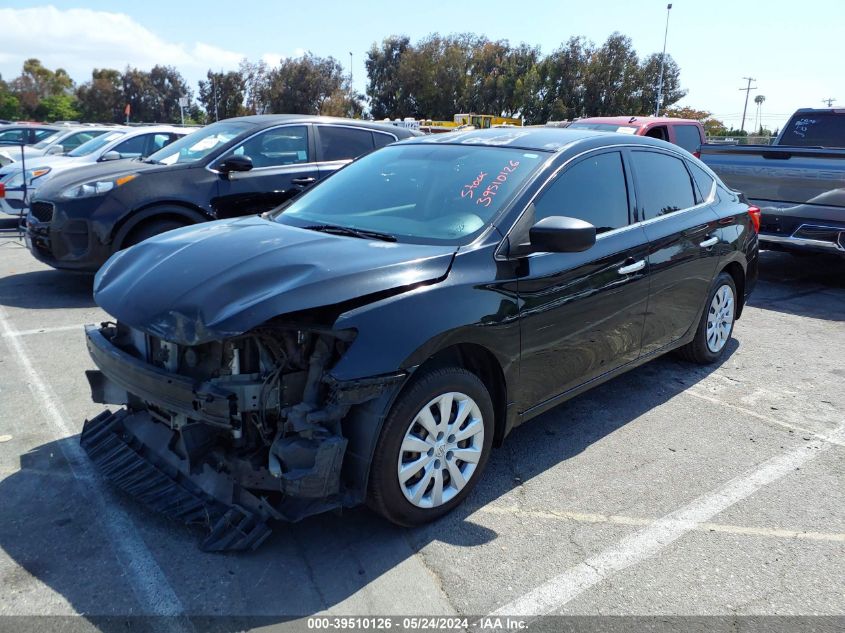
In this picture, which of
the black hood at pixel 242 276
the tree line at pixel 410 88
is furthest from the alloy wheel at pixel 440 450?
the tree line at pixel 410 88

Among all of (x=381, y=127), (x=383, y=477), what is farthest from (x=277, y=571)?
(x=381, y=127)

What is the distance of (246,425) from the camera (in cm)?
299

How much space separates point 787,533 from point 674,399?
1.68 metres

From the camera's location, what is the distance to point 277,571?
2914 millimetres

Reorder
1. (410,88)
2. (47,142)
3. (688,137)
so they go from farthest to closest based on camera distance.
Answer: (410,88)
(47,142)
(688,137)

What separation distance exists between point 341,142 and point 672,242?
15.0 ft

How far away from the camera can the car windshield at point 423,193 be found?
3.66 meters

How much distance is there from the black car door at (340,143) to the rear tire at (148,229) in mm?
1708

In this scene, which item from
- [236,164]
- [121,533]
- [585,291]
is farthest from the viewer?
[236,164]

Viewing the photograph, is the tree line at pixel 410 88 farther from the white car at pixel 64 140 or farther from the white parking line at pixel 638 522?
the white parking line at pixel 638 522

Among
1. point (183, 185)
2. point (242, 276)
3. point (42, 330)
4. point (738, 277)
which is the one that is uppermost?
point (183, 185)

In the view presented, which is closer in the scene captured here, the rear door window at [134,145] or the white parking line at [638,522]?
the white parking line at [638,522]

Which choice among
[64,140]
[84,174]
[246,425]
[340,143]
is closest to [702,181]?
[246,425]

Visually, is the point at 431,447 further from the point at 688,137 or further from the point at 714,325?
the point at 688,137
